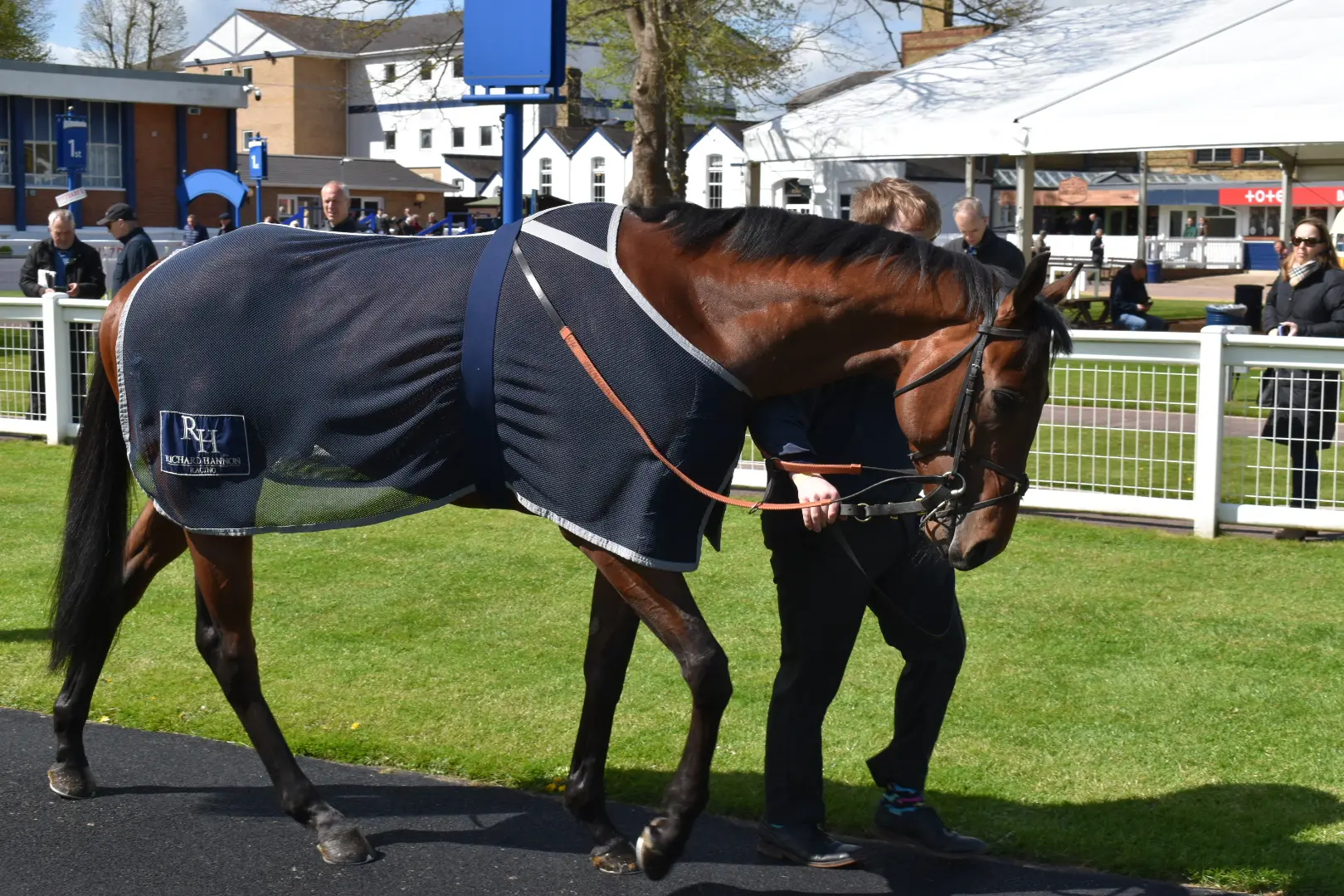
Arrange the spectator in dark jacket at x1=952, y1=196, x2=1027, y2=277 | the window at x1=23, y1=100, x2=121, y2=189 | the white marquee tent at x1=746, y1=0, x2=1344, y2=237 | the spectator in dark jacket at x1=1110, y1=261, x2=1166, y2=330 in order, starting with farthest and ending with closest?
1. the window at x1=23, y1=100, x2=121, y2=189
2. the spectator in dark jacket at x1=1110, y1=261, x2=1166, y2=330
3. the white marquee tent at x1=746, y1=0, x2=1344, y2=237
4. the spectator in dark jacket at x1=952, y1=196, x2=1027, y2=277

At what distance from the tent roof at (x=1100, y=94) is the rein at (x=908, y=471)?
10.1m

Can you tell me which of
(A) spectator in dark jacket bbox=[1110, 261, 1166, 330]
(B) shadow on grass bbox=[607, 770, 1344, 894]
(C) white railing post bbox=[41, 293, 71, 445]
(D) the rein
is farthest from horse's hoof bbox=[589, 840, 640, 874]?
(A) spectator in dark jacket bbox=[1110, 261, 1166, 330]

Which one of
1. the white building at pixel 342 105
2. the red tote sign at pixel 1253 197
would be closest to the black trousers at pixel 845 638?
the red tote sign at pixel 1253 197

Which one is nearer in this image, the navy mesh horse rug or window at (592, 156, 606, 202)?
the navy mesh horse rug

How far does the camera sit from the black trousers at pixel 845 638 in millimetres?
3492

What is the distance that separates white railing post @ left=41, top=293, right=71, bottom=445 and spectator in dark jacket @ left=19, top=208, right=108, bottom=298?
1.48 meters

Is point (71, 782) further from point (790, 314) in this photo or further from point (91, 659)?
point (790, 314)

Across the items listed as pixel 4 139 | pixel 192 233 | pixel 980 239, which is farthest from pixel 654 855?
pixel 4 139

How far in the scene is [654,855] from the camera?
321cm

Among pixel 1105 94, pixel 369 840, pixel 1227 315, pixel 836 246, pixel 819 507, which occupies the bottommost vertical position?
pixel 369 840

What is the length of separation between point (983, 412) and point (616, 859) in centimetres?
149

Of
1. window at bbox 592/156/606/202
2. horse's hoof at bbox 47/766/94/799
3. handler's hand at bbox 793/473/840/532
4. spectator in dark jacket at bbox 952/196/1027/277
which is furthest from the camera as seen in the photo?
window at bbox 592/156/606/202

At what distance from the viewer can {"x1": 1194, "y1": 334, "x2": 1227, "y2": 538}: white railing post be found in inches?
286

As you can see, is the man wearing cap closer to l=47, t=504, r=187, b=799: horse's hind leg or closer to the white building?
l=47, t=504, r=187, b=799: horse's hind leg
